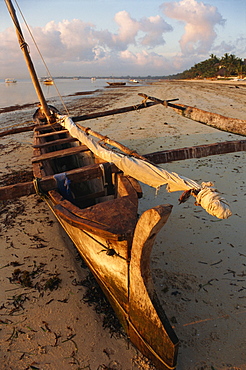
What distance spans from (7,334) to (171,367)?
6.05ft

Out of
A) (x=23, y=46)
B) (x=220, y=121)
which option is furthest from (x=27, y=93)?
(x=220, y=121)

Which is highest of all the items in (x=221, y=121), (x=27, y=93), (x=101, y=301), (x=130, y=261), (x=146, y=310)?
(x=27, y=93)

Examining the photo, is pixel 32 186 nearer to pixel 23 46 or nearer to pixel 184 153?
pixel 184 153

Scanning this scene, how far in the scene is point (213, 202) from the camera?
1.85m

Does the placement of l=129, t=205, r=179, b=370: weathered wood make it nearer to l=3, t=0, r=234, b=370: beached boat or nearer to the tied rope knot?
l=3, t=0, r=234, b=370: beached boat

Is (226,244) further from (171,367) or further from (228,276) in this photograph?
(171,367)

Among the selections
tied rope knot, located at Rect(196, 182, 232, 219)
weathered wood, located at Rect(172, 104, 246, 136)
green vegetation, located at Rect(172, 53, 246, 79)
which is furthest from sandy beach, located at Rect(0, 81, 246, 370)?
green vegetation, located at Rect(172, 53, 246, 79)

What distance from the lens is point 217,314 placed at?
2.50 metres

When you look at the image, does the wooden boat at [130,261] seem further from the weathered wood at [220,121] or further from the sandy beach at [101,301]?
the weathered wood at [220,121]

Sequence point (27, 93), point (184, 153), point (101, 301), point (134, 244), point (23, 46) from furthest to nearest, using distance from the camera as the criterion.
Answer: point (27, 93), point (23, 46), point (184, 153), point (101, 301), point (134, 244)

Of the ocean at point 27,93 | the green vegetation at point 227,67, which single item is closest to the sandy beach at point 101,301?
the ocean at point 27,93

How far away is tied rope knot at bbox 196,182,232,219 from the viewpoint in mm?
1798

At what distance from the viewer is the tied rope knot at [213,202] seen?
180 cm

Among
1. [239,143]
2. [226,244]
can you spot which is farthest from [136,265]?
[239,143]
